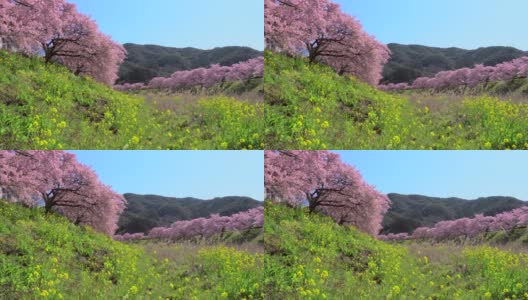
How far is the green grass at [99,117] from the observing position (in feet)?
34.6

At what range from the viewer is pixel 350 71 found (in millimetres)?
11602

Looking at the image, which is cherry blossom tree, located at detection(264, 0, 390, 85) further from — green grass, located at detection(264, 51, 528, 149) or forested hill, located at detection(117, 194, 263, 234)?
forested hill, located at detection(117, 194, 263, 234)

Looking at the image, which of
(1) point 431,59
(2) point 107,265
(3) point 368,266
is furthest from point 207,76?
(3) point 368,266

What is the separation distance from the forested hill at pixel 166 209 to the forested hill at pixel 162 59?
2004 mm

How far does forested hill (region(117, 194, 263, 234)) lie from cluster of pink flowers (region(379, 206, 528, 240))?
8.67 ft

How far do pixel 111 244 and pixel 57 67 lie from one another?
298 centimetres

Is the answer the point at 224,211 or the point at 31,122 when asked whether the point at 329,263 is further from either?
the point at 31,122

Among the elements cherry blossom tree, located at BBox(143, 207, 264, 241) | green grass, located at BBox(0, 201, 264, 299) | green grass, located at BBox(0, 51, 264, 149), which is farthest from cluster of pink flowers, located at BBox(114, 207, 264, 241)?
green grass, located at BBox(0, 51, 264, 149)

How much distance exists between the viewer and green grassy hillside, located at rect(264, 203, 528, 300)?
424 inches

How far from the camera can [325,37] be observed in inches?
456

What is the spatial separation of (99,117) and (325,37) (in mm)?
3890

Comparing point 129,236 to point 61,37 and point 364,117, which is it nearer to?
point 61,37

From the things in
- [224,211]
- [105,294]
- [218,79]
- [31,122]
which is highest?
[218,79]

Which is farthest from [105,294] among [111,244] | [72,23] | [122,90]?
[72,23]
